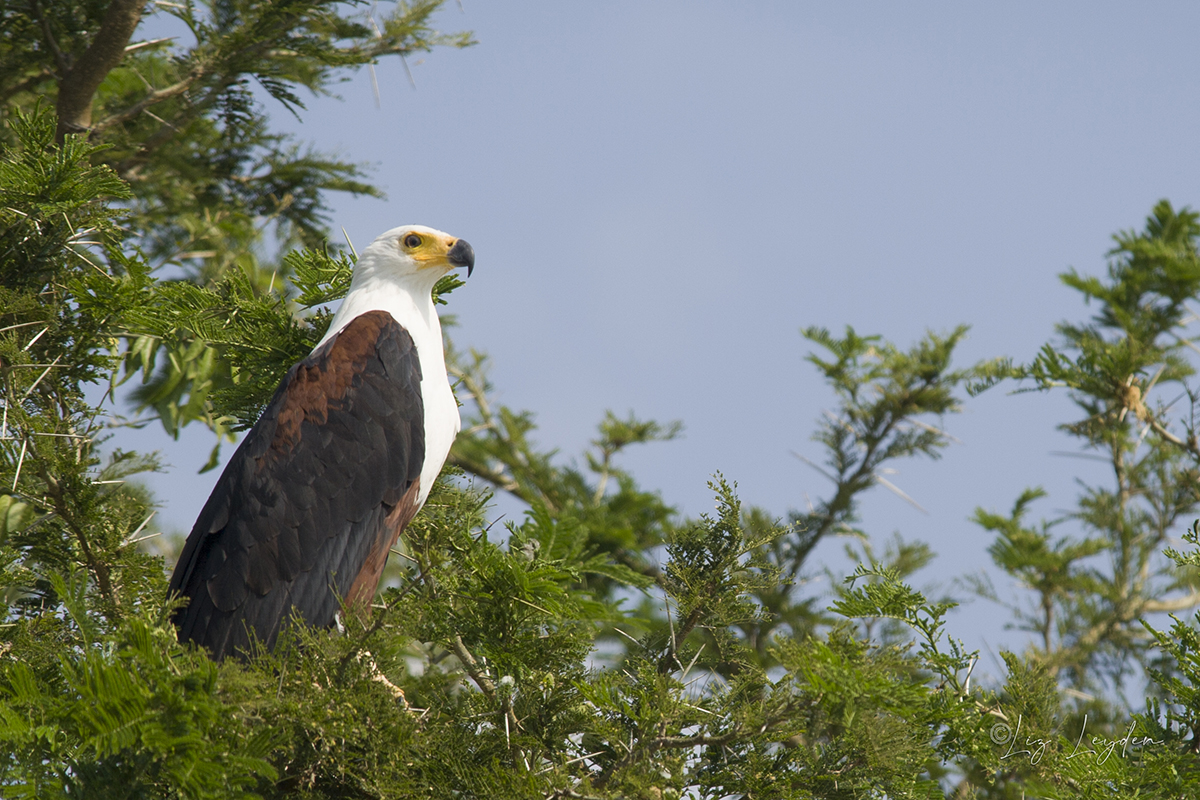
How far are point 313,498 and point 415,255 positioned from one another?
1222 millimetres

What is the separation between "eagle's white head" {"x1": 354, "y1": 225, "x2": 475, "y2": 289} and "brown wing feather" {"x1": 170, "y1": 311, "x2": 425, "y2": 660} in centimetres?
43

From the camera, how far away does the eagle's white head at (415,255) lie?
13.8 feet

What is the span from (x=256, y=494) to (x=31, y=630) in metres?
0.85

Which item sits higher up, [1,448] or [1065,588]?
[1065,588]

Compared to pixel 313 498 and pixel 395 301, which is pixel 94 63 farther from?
pixel 313 498

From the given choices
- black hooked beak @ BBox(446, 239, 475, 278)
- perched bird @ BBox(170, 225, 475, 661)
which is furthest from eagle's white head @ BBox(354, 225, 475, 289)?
perched bird @ BBox(170, 225, 475, 661)

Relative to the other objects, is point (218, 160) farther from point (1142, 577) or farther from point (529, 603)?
point (1142, 577)

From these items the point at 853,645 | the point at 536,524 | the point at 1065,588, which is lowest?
the point at 853,645

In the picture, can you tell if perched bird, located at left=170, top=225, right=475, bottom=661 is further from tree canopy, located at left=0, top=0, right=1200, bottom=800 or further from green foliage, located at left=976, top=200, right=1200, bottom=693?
green foliage, located at left=976, top=200, right=1200, bottom=693

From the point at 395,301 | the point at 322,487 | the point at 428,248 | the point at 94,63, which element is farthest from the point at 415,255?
the point at 94,63

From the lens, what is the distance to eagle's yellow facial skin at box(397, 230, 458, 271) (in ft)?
14.0

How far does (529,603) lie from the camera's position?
281 cm

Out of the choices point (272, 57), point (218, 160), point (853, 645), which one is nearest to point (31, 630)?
point (853, 645)

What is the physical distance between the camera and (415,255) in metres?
4.25
